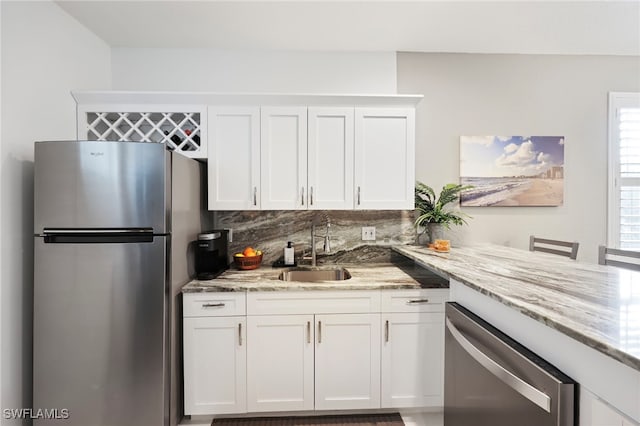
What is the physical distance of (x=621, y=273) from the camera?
1.40 metres

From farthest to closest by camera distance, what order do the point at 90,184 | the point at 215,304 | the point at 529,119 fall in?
the point at 529,119, the point at 215,304, the point at 90,184

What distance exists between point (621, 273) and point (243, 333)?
6.34 ft

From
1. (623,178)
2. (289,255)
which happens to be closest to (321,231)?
(289,255)

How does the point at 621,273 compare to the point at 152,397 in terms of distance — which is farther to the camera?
the point at 152,397

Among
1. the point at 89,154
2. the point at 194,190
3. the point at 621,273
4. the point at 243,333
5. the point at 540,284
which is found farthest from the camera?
the point at 194,190

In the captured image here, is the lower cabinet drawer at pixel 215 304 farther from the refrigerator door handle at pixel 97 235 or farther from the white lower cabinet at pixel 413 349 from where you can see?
the white lower cabinet at pixel 413 349

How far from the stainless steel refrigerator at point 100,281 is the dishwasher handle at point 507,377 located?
1.51 m

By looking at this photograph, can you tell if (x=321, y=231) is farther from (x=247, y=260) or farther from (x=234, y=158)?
(x=234, y=158)

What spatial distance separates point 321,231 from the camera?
2.60 m

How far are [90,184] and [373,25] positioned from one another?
6.76 feet

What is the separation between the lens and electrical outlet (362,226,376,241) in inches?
102

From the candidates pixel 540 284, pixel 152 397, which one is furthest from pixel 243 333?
pixel 540 284

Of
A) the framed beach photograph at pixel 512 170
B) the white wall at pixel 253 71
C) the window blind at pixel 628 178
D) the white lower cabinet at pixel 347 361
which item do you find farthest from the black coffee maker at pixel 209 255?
the window blind at pixel 628 178

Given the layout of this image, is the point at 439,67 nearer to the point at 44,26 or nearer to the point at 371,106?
the point at 371,106
